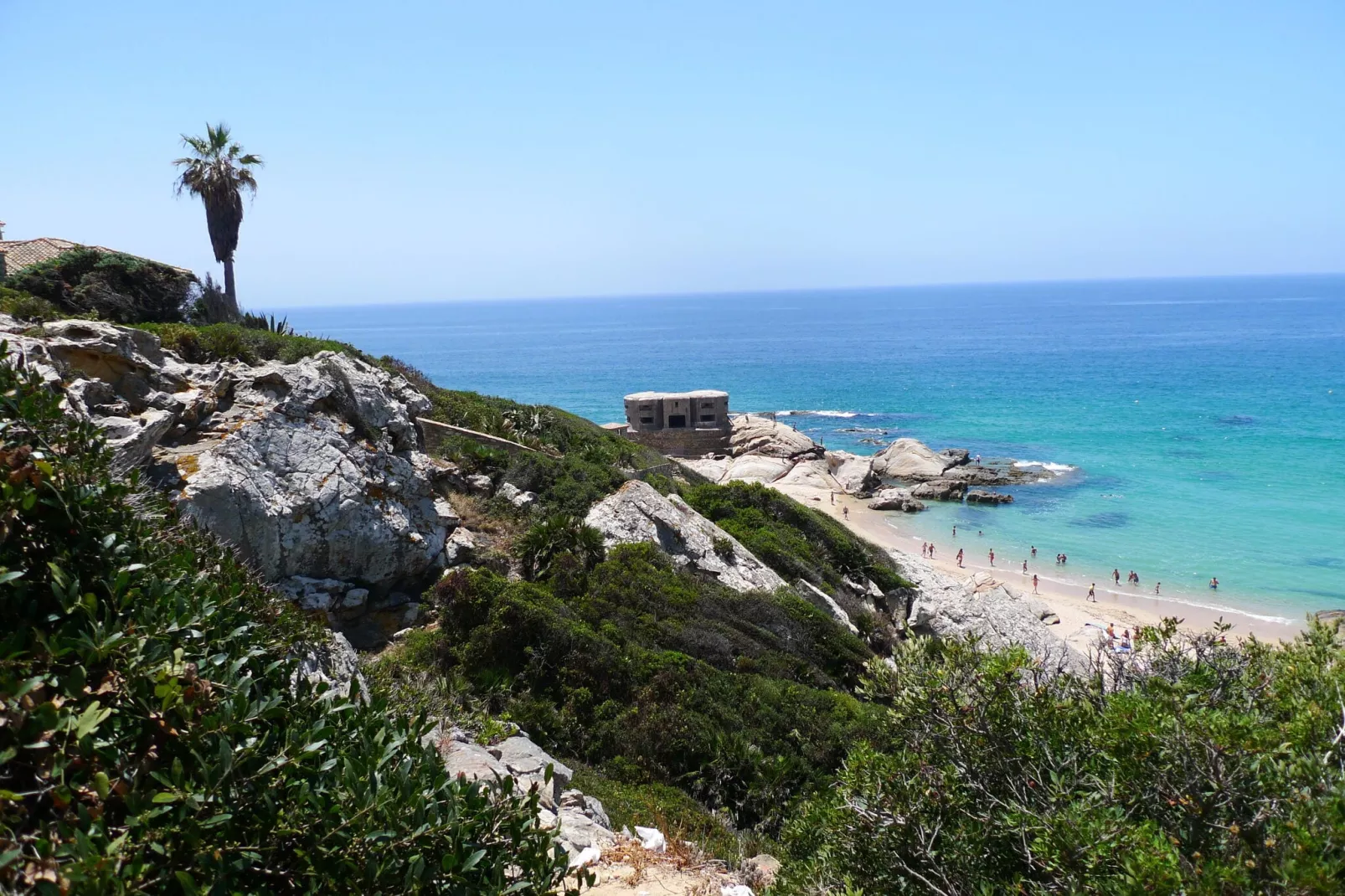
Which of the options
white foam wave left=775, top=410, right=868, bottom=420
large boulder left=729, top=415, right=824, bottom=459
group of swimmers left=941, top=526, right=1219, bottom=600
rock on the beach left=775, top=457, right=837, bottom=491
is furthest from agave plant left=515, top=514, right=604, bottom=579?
white foam wave left=775, top=410, right=868, bottom=420

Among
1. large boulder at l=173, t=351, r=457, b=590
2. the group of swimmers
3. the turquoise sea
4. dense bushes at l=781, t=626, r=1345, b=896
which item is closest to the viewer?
dense bushes at l=781, t=626, r=1345, b=896

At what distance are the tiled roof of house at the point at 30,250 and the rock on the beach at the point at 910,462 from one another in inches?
1772

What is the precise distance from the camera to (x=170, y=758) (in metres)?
4.12

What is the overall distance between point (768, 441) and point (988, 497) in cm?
1550

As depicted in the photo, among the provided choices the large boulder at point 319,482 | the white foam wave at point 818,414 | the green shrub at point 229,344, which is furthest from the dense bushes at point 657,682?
the white foam wave at point 818,414

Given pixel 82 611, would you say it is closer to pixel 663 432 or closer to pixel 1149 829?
pixel 1149 829

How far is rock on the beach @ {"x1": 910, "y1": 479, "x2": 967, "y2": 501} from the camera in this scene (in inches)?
1996

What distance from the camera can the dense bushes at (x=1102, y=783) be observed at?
447 centimetres

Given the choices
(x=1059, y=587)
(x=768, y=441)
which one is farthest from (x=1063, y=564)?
(x=768, y=441)

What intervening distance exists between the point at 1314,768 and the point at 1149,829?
1122mm

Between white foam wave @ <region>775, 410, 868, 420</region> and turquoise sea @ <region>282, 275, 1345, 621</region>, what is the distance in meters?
0.52

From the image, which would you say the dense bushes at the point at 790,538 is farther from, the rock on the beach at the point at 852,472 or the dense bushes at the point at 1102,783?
the rock on the beach at the point at 852,472

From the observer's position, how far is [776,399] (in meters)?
93.2

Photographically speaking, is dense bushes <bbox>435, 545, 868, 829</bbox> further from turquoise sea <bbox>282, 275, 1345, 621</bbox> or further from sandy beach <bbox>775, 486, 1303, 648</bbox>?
turquoise sea <bbox>282, 275, 1345, 621</bbox>
